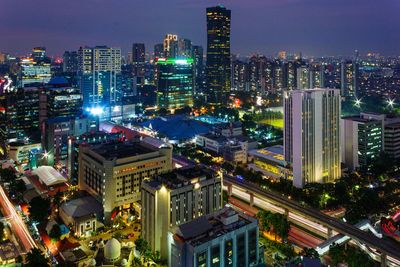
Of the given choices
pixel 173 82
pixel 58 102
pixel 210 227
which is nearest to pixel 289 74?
pixel 173 82

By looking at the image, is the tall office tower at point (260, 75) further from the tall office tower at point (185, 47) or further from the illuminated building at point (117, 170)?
the illuminated building at point (117, 170)

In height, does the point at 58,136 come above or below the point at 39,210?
above

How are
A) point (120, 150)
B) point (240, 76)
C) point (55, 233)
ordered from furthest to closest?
point (240, 76)
point (120, 150)
point (55, 233)

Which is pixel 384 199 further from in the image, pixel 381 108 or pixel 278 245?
pixel 381 108

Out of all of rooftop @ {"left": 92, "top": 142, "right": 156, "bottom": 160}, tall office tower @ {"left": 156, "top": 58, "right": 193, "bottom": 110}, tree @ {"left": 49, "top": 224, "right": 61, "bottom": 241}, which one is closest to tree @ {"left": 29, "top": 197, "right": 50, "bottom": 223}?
tree @ {"left": 49, "top": 224, "right": 61, "bottom": 241}

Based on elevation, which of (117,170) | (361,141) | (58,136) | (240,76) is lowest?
(117,170)

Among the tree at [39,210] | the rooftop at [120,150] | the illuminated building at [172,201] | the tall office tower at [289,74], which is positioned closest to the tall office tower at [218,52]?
the tall office tower at [289,74]

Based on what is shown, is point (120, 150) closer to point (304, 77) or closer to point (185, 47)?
point (304, 77)

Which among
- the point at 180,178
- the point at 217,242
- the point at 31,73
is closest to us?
the point at 217,242

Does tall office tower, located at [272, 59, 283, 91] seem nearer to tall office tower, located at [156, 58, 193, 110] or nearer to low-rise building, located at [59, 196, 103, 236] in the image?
tall office tower, located at [156, 58, 193, 110]
